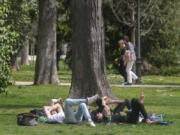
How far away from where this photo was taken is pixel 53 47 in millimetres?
24250

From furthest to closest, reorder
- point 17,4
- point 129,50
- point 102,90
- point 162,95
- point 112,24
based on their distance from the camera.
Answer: point 112,24, point 17,4, point 129,50, point 162,95, point 102,90

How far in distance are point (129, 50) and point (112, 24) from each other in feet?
53.2

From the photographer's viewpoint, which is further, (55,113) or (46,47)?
(46,47)

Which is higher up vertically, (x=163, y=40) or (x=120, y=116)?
(x=163, y=40)

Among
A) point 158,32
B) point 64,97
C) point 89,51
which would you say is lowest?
point 64,97

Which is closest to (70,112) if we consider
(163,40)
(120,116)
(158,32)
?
(120,116)

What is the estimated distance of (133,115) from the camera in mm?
12180

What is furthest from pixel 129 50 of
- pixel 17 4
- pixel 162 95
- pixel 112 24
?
pixel 112 24

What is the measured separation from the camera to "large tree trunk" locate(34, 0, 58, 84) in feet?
78.3

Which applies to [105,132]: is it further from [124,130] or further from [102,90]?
[102,90]

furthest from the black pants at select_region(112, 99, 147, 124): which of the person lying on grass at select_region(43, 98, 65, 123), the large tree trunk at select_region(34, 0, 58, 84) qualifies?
the large tree trunk at select_region(34, 0, 58, 84)

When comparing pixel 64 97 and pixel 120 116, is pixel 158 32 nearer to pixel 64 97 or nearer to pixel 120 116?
pixel 64 97

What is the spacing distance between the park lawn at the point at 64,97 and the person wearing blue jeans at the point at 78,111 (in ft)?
0.63

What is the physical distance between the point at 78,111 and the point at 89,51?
332 cm
